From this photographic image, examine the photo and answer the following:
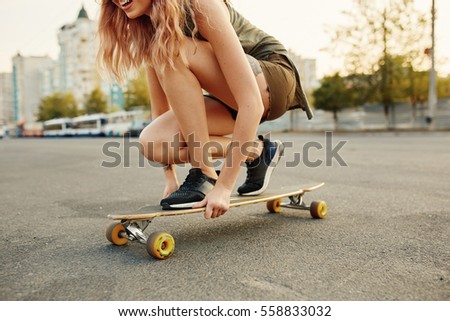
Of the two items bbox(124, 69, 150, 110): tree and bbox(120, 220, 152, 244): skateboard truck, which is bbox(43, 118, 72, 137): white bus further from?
bbox(120, 220, 152, 244): skateboard truck

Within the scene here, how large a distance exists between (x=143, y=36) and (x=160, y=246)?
1005mm

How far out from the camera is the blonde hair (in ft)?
6.29

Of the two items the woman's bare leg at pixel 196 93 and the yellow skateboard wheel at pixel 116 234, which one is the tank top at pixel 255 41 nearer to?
the woman's bare leg at pixel 196 93

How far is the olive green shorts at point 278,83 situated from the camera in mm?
2232

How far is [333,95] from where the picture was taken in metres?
27.7

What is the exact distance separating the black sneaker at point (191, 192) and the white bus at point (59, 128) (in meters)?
47.9

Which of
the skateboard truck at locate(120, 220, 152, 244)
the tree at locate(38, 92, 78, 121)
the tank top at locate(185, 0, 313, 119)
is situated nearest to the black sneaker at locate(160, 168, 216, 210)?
the skateboard truck at locate(120, 220, 152, 244)

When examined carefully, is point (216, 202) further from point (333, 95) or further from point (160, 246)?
point (333, 95)

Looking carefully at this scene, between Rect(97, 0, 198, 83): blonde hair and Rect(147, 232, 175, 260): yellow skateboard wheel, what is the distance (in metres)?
0.72

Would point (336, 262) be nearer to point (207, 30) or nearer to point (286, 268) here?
point (286, 268)

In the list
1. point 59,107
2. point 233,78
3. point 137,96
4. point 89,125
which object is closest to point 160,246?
point 233,78
